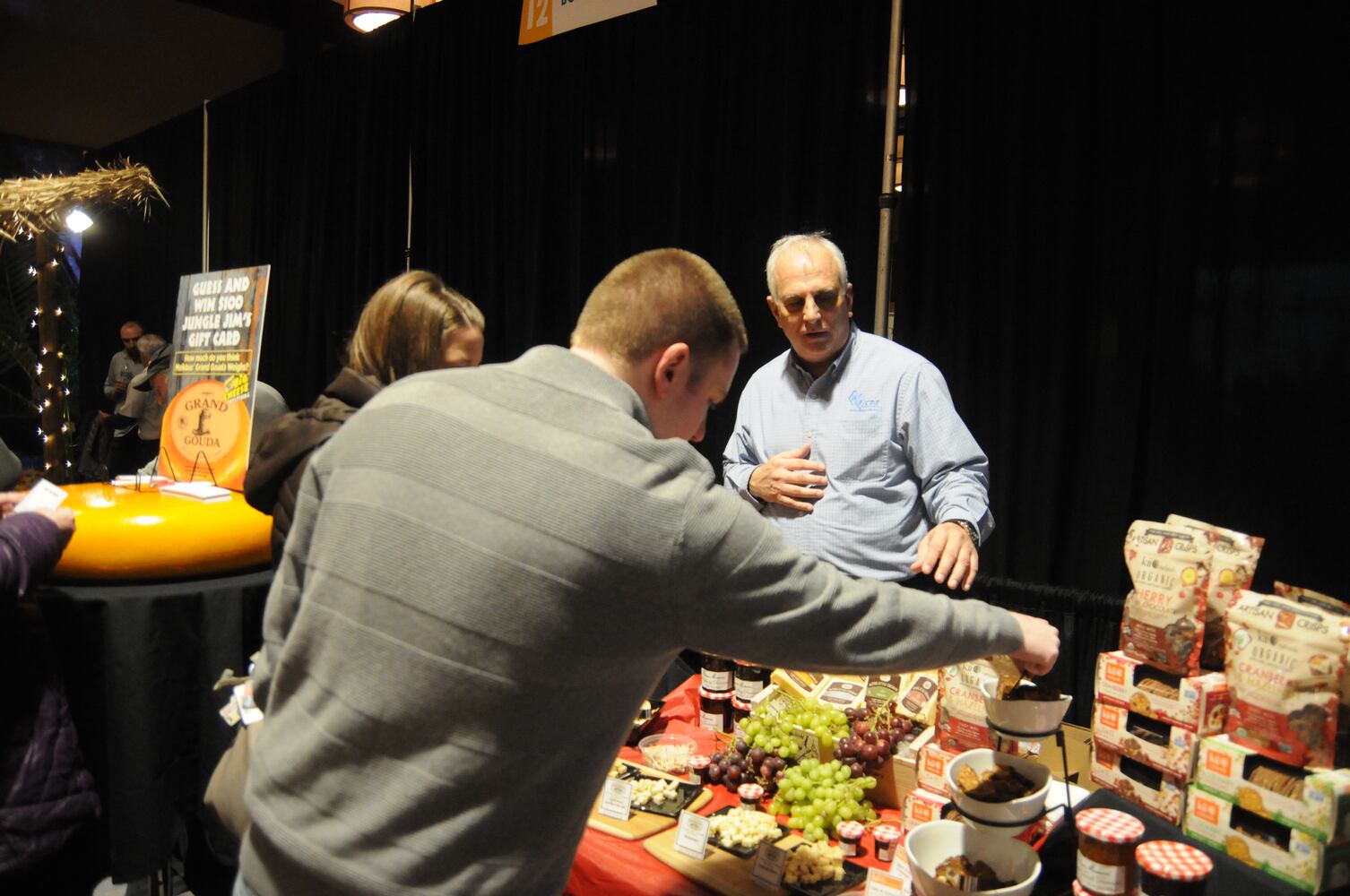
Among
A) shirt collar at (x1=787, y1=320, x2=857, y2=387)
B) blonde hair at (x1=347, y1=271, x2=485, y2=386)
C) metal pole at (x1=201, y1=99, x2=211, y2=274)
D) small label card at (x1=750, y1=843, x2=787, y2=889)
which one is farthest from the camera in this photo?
metal pole at (x1=201, y1=99, x2=211, y2=274)

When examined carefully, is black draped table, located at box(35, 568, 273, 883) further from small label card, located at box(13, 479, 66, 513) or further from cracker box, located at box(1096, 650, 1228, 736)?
cracker box, located at box(1096, 650, 1228, 736)

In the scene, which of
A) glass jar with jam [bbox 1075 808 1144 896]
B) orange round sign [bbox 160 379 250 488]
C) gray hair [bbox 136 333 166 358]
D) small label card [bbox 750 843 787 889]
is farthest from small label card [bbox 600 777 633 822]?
gray hair [bbox 136 333 166 358]

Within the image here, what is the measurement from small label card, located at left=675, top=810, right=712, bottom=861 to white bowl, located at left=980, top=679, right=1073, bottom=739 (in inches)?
17.0

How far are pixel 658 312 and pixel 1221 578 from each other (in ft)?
2.66

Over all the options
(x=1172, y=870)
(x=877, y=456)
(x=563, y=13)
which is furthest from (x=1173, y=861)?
(x=563, y=13)

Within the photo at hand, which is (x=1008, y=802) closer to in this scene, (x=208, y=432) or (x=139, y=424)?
(x=208, y=432)

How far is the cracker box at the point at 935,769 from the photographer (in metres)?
1.26

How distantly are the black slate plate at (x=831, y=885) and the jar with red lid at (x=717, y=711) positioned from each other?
0.49m

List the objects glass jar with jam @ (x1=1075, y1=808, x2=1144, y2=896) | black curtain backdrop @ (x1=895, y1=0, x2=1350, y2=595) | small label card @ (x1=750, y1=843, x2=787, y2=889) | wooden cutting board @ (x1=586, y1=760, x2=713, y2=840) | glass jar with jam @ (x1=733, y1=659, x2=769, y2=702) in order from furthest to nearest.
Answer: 1. black curtain backdrop @ (x1=895, y1=0, x2=1350, y2=595)
2. glass jar with jam @ (x1=733, y1=659, x2=769, y2=702)
3. wooden cutting board @ (x1=586, y1=760, x2=713, y2=840)
4. small label card @ (x1=750, y1=843, x2=787, y2=889)
5. glass jar with jam @ (x1=1075, y1=808, x2=1144, y2=896)

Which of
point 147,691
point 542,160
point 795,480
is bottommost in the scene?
point 147,691

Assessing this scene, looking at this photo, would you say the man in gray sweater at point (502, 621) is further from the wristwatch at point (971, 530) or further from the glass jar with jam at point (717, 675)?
the wristwatch at point (971, 530)

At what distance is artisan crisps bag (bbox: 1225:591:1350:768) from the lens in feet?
3.29

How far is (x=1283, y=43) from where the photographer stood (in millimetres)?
2514

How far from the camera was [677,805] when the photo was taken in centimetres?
138
